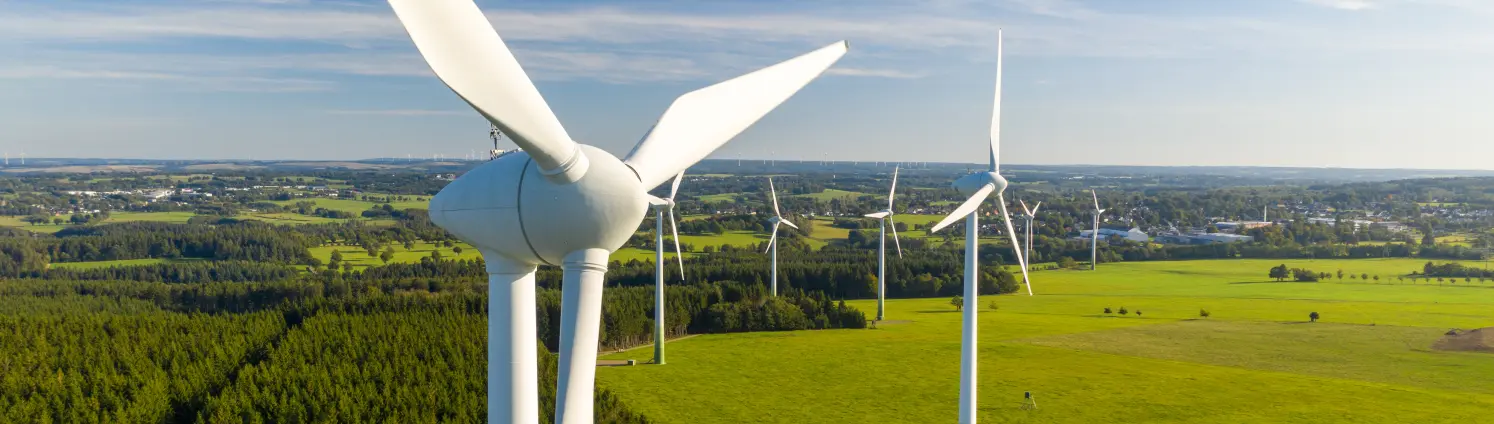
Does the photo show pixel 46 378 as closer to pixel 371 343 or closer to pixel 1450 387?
pixel 371 343

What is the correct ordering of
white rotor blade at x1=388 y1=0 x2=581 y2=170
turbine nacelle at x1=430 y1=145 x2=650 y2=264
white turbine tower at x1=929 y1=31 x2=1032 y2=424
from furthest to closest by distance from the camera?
1. white turbine tower at x1=929 y1=31 x2=1032 y2=424
2. turbine nacelle at x1=430 y1=145 x2=650 y2=264
3. white rotor blade at x1=388 y1=0 x2=581 y2=170

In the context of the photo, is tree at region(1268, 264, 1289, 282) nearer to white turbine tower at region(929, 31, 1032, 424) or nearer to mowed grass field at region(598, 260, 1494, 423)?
mowed grass field at region(598, 260, 1494, 423)

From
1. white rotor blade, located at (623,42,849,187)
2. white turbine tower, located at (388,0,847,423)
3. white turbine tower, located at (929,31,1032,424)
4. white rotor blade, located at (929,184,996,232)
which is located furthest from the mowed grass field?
white turbine tower, located at (388,0,847,423)

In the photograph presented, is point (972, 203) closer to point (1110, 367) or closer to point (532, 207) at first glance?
point (532, 207)

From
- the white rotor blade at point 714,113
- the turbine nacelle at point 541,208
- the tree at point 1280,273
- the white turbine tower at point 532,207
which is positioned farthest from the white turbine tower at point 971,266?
the tree at point 1280,273

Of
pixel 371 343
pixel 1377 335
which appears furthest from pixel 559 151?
pixel 1377 335
